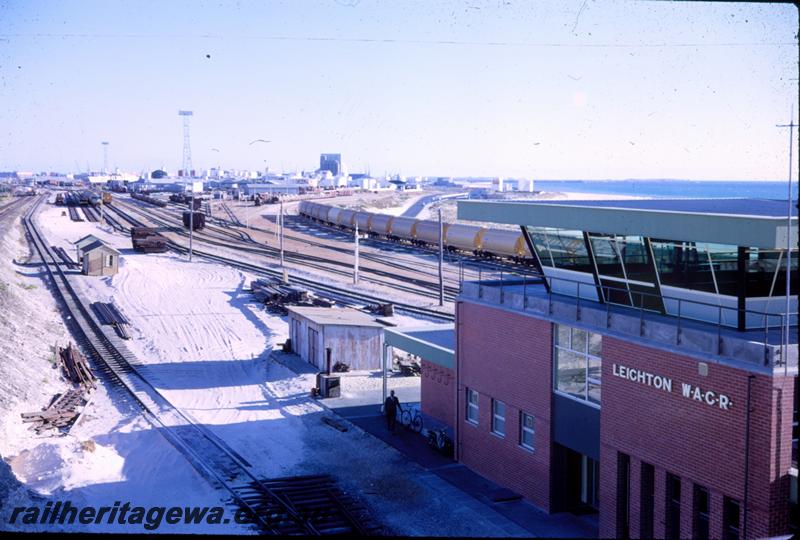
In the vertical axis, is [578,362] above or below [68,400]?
above

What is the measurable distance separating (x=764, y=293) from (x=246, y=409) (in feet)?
57.1

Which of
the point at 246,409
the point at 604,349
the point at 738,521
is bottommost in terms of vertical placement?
the point at 246,409

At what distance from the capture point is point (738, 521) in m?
13.5

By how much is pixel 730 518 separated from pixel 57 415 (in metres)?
19.7

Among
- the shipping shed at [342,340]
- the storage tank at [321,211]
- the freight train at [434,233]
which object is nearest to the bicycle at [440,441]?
the shipping shed at [342,340]

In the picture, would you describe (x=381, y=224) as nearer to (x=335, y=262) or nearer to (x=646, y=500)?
(x=335, y=262)

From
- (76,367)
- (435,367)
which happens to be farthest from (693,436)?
(76,367)

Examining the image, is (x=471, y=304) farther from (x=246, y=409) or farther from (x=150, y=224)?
(x=150, y=224)

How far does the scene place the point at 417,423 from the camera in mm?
24109

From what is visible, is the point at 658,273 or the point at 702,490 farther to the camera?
the point at 658,273

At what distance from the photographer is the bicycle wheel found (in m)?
24.0

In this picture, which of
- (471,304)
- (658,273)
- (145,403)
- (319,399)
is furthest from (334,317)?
(658,273)

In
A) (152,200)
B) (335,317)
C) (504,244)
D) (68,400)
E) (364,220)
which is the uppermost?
(152,200)

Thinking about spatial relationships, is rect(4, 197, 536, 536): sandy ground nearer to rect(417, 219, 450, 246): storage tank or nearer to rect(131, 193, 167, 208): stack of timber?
rect(417, 219, 450, 246): storage tank
